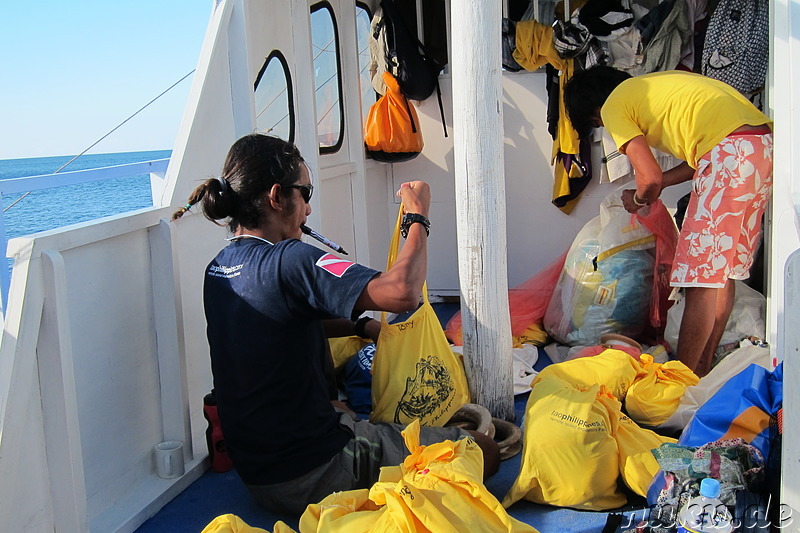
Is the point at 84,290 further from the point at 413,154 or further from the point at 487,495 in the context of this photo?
the point at 413,154

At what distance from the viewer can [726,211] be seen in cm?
334

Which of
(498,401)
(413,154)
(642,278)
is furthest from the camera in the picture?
(413,154)

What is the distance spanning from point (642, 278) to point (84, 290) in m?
2.98

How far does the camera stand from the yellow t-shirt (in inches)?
132

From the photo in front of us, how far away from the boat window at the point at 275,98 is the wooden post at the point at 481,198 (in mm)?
1249

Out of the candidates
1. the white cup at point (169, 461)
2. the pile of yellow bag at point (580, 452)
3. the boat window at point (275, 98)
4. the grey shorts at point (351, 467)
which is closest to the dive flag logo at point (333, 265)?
the grey shorts at point (351, 467)

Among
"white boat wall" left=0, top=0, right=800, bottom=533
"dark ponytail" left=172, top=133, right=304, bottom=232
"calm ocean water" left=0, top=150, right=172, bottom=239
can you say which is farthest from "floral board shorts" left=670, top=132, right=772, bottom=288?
"calm ocean water" left=0, top=150, right=172, bottom=239

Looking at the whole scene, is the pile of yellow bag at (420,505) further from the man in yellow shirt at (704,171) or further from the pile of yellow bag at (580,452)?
the man in yellow shirt at (704,171)

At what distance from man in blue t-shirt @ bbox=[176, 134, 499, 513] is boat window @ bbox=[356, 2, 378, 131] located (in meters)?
2.68

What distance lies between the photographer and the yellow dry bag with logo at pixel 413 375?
2.85m

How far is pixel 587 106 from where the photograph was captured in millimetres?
4234

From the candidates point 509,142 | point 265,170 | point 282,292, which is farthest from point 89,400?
point 509,142

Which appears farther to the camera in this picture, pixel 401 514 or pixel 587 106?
pixel 587 106

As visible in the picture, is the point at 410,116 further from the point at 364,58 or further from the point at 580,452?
the point at 580,452
